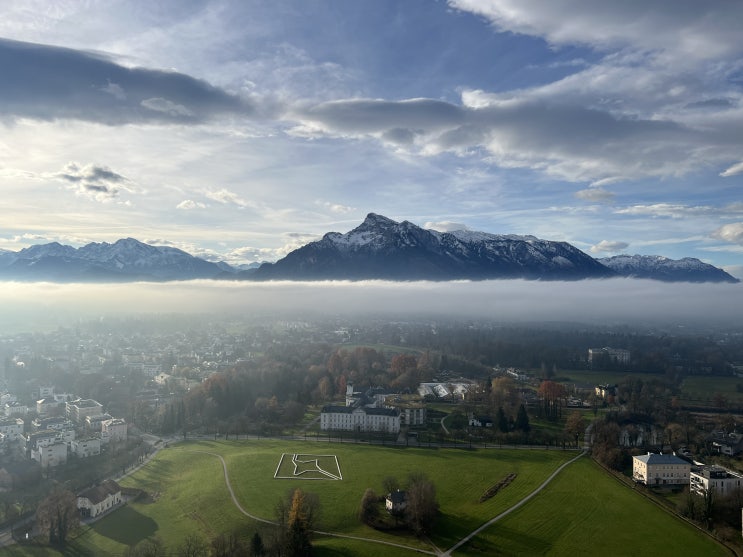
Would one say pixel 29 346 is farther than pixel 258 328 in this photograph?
No

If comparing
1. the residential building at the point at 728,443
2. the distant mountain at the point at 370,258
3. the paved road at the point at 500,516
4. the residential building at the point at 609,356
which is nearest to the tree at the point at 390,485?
Answer: the paved road at the point at 500,516

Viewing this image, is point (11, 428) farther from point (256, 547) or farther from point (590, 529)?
point (590, 529)

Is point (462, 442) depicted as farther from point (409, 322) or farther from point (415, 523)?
point (409, 322)

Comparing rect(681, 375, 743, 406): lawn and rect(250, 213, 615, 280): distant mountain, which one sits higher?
rect(250, 213, 615, 280): distant mountain

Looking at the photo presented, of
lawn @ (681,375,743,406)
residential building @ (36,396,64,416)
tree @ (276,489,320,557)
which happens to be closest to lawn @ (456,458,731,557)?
tree @ (276,489,320,557)

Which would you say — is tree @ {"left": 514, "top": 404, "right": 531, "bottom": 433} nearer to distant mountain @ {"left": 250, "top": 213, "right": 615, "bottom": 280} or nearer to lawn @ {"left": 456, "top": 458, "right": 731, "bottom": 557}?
lawn @ {"left": 456, "top": 458, "right": 731, "bottom": 557}

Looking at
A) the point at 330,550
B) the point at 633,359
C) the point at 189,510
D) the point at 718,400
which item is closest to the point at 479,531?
the point at 330,550

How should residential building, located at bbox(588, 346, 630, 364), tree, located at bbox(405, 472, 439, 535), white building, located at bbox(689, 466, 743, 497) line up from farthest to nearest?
1. residential building, located at bbox(588, 346, 630, 364)
2. white building, located at bbox(689, 466, 743, 497)
3. tree, located at bbox(405, 472, 439, 535)
